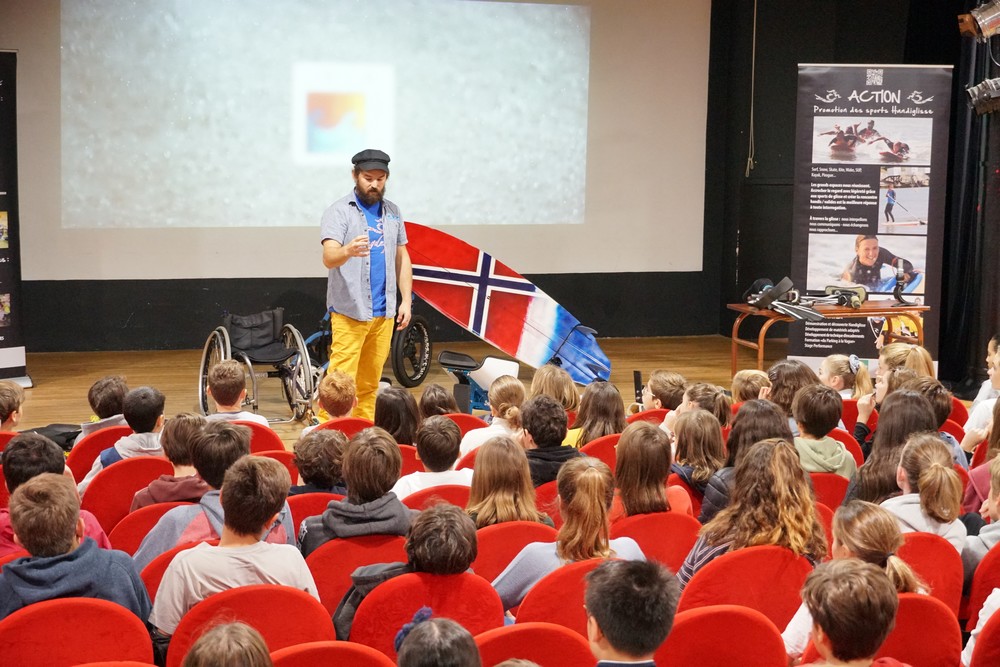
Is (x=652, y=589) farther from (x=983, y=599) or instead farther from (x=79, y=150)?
(x=79, y=150)

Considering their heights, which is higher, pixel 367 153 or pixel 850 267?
pixel 367 153

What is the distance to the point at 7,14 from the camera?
332 inches

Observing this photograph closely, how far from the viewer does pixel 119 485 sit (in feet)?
12.0

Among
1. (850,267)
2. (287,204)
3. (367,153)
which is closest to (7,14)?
(287,204)

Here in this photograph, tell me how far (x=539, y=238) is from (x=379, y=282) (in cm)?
378

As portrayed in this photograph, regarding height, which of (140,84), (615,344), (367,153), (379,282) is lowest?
(615,344)

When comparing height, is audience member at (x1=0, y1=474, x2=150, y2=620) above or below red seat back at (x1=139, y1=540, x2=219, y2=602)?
above

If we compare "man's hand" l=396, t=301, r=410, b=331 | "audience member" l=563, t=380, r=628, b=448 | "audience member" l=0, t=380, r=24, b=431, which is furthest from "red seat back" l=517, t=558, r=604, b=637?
"man's hand" l=396, t=301, r=410, b=331

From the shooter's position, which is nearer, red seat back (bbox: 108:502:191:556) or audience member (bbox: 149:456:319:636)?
audience member (bbox: 149:456:319:636)

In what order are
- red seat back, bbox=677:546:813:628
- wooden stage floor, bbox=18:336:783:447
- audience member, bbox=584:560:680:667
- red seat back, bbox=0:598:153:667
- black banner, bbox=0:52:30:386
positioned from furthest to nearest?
black banner, bbox=0:52:30:386
wooden stage floor, bbox=18:336:783:447
red seat back, bbox=677:546:813:628
red seat back, bbox=0:598:153:667
audience member, bbox=584:560:680:667

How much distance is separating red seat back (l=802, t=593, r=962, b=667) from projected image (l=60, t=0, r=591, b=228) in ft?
24.0

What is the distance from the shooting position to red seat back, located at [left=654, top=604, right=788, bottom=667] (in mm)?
2266

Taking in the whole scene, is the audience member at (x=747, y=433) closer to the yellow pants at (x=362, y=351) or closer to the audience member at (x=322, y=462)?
the audience member at (x=322, y=462)

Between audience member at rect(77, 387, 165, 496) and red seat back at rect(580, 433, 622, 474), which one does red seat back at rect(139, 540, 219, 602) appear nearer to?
audience member at rect(77, 387, 165, 496)
